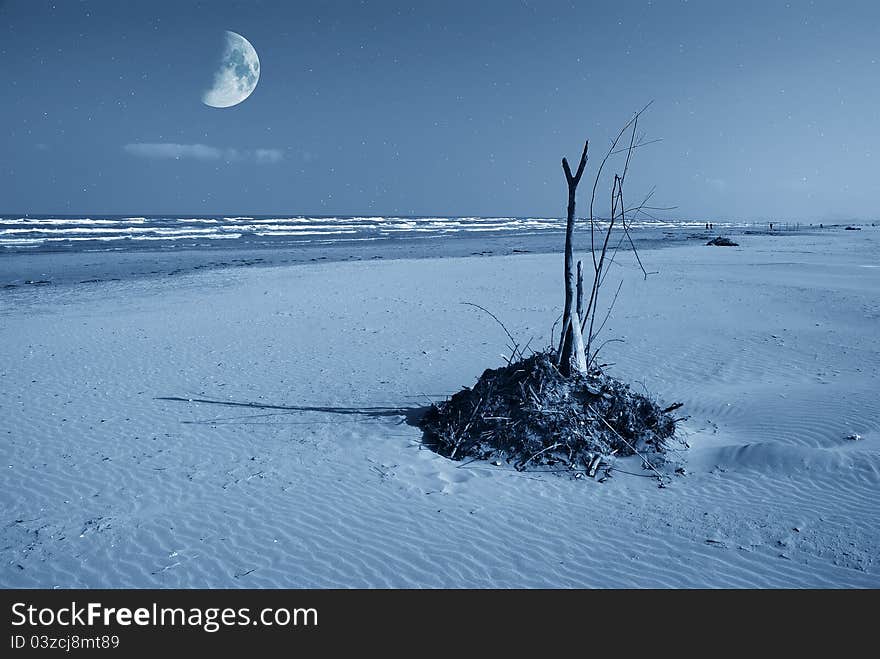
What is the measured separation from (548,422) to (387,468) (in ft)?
5.38

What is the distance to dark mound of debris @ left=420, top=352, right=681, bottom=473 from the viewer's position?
5.70 meters

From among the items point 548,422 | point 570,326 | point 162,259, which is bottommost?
point 548,422

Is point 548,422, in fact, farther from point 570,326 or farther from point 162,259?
point 162,259

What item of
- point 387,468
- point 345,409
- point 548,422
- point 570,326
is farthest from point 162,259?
point 548,422

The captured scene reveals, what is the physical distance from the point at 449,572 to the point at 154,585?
1948 mm

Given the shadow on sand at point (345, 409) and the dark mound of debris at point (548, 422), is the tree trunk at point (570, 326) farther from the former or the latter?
the shadow on sand at point (345, 409)

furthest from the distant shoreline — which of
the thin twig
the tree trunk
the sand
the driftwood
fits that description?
the driftwood

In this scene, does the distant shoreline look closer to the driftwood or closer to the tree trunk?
the tree trunk

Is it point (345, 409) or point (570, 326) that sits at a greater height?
point (570, 326)

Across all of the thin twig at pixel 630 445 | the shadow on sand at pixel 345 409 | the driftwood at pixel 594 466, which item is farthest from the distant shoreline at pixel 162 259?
the driftwood at pixel 594 466

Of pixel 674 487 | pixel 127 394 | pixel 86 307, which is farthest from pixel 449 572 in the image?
pixel 86 307

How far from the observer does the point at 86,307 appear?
1470cm

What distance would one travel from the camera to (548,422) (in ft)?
18.9
